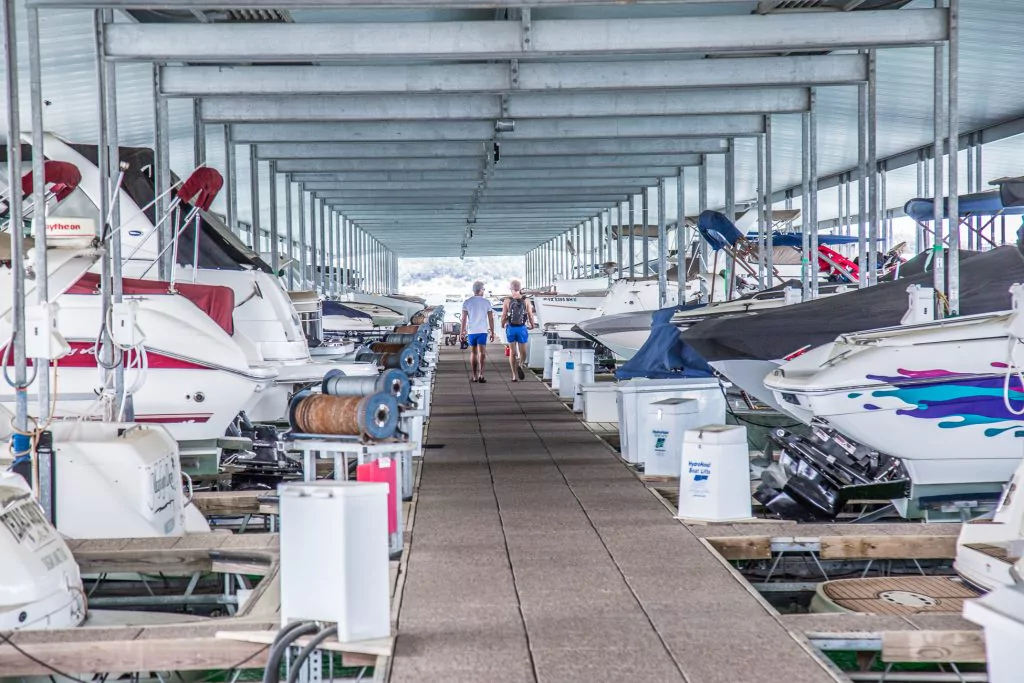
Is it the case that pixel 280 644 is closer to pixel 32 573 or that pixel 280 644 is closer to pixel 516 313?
pixel 32 573

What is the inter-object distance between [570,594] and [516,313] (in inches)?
543

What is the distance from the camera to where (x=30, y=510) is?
18.3 feet

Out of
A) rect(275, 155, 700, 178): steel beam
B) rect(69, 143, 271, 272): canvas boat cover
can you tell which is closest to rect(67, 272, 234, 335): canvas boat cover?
rect(69, 143, 271, 272): canvas boat cover

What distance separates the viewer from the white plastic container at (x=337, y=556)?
447 centimetres

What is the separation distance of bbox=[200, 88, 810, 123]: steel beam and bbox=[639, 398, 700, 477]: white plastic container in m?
4.97

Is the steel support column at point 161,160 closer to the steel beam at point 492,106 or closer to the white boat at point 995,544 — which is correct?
the steel beam at point 492,106

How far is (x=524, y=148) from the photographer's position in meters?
17.1

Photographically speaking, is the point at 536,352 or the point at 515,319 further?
the point at 536,352

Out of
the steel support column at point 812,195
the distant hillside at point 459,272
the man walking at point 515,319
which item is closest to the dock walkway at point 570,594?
the steel support column at point 812,195

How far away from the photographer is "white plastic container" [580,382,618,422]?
13250 millimetres

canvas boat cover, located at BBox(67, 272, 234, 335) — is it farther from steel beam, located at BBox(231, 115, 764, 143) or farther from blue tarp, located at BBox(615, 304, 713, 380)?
steel beam, located at BBox(231, 115, 764, 143)

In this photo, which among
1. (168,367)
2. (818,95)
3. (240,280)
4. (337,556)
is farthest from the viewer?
(818,95)

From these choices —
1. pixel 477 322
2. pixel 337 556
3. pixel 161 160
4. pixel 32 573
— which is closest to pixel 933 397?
pixel 337 556

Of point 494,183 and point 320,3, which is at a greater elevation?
point 494,183
